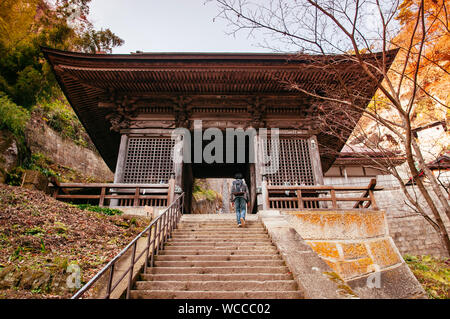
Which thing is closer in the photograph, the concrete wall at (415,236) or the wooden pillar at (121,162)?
the wooden pillar at (121,162)

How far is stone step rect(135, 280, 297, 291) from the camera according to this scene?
339 cm

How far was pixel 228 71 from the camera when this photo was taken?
8062 mm

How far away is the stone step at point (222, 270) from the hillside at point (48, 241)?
3.40ft

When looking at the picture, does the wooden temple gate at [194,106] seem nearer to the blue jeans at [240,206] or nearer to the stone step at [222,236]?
the blue jeans at [240,206]

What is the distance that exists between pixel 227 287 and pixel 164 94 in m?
7.63

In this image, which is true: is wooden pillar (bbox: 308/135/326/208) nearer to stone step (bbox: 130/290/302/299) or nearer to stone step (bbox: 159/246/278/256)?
stone step (bbox: 159/246/278/256)

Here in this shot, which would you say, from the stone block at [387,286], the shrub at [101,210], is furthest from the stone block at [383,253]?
the shrub at [101,210]

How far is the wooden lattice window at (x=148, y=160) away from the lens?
8.82 m

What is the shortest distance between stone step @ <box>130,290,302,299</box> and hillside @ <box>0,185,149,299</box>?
999 mm

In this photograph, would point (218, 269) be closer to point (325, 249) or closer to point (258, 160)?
point (325, 249)

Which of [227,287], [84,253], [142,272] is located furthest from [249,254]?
[84,253]

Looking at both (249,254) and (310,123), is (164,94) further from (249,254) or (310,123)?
(249,254)

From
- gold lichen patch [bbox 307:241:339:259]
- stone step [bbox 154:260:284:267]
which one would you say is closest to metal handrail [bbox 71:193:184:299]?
stone step [bbox 154:260:284:267]

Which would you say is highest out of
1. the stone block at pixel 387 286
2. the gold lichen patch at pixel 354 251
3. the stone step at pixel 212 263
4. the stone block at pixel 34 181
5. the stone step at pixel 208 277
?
the stone block at pixel 34 181
